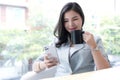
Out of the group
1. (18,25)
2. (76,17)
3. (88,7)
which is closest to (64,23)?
(76,17)

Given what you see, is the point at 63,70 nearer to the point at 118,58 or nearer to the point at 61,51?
the point at 61,51

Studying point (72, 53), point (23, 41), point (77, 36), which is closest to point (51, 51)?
point (72, 53)

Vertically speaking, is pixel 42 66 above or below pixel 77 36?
below

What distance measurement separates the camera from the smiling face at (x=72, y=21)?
1.27m

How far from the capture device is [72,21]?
1.28 meters

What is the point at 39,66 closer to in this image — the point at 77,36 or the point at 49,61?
the point at 49,61

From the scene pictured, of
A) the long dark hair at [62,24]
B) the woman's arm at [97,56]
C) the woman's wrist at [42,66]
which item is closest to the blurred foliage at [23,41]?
the long dark hair at [62,24]

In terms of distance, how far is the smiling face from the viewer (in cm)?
127

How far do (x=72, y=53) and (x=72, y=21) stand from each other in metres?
0.20

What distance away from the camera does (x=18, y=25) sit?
1967 millimetres

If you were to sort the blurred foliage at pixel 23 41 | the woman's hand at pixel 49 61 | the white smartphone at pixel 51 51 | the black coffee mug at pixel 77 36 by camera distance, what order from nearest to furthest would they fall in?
1. the black coffee mug at pixel 77 36
2. the woman's hand at pixel 49 61
3. the white smartphone at pixel 51 51
4. the blurred foliage at pixel 23 41

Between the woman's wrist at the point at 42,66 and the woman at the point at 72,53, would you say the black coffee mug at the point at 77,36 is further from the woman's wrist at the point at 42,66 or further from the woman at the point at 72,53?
the woman's wrist at the point at 42,66

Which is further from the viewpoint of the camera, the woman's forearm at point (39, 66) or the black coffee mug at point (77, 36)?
the woman's forearm at point (39, 66)

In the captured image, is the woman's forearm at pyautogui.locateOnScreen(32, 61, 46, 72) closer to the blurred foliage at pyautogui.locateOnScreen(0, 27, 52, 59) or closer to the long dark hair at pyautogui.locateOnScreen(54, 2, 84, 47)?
the long dark hair at pyautogui.locateOnScreen(54, 2, 84, 47)
